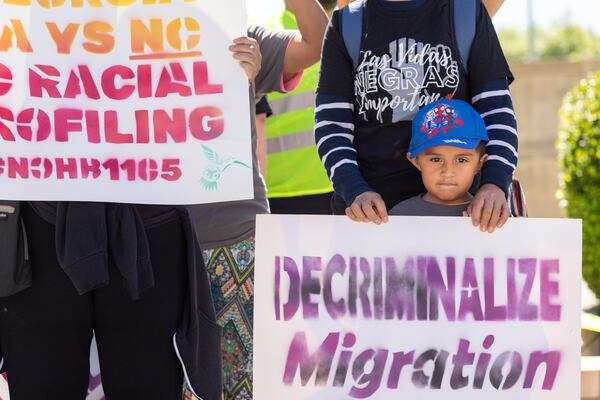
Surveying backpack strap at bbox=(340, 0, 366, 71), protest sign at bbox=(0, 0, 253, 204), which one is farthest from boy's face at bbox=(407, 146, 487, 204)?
protest sign at bbox=(0, 0, 253, 204)

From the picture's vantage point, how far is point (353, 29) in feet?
10.1

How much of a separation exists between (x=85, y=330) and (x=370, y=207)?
2.83 feet

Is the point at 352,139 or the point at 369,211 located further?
the point at 352,139

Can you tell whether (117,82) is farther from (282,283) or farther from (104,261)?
(282,283)

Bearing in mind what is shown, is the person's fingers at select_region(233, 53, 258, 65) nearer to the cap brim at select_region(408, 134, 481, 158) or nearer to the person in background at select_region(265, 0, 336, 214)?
the cap brim at select_region(408, 134, 481, 158)

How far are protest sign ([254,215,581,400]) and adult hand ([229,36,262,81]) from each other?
45 centimetres

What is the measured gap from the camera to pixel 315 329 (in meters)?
3.08

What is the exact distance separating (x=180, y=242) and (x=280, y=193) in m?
1.29

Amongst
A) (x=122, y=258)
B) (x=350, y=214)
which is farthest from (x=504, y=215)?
(x=122, y=258)

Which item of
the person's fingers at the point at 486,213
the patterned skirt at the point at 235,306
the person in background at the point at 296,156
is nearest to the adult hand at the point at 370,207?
the person's fingers at the point at 486,213

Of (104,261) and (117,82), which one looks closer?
(104,261)

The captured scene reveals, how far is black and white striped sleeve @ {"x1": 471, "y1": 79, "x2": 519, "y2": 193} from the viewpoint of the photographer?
2.99 m

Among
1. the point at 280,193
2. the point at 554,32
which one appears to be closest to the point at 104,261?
the point at 280,193

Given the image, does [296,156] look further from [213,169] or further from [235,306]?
[213,169]
